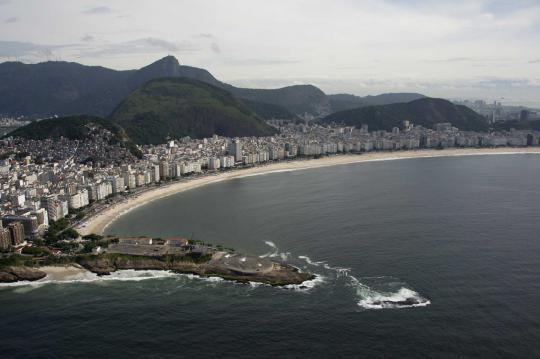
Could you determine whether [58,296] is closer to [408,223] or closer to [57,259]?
[57,259]

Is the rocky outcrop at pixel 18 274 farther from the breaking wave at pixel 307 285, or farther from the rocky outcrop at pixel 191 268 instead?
the breaking wave at pixel 307 285

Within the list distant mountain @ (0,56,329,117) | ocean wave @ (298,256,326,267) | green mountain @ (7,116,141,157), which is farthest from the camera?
distant mountain @ (0,56,329,117)

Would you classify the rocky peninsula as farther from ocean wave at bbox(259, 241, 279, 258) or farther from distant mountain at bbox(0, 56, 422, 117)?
distant mountain at bbox(0, 56, 422, 117)

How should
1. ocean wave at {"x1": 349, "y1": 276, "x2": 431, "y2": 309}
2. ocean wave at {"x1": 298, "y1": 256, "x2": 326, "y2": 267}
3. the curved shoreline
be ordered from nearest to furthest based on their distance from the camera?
ocean wave at {"x1": 349, "y1": 276, "x2": 431, "y2": 309} → ocean wave at {"x1": 298, "y1": 256, "x2": 326, "y2": 267} → the curved shoreline

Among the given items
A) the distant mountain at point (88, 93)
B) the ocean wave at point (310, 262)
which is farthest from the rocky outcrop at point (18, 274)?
the distant mountain at point (88, 93)

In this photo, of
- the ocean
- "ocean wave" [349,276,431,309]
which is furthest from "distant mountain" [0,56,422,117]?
"ocean wave" [349,276,431,309]

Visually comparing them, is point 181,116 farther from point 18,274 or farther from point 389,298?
point 389,298
